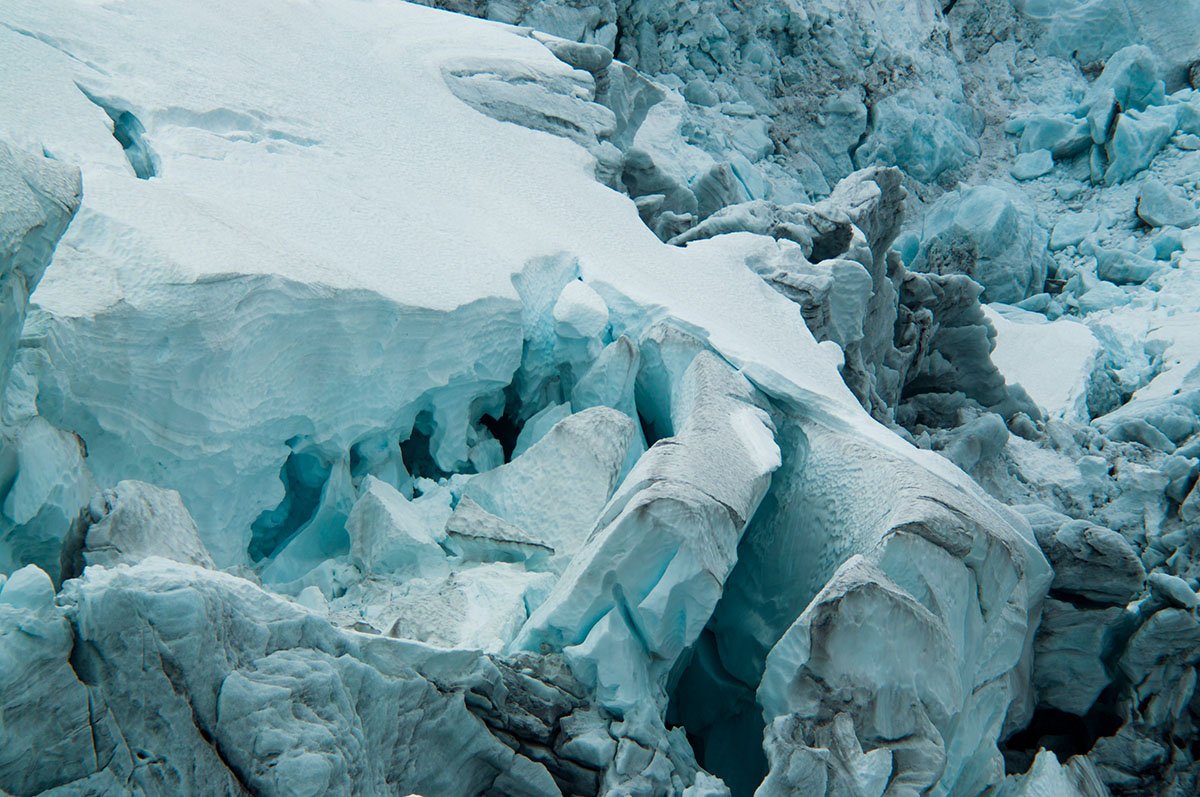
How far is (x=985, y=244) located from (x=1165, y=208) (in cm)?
146

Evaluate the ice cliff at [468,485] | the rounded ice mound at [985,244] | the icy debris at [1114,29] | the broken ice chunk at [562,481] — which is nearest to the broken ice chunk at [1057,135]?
the icy debris at [1114,29]

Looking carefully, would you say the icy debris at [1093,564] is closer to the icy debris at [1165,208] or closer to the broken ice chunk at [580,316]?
the broken ice chunk at [580,316]

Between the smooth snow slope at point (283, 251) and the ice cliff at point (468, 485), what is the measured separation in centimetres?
1

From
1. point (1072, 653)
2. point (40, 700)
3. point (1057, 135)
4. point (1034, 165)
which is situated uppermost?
point (40, 700)

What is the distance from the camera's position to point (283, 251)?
260 cm

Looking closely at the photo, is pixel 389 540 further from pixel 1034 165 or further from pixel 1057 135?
pixel 1057 135

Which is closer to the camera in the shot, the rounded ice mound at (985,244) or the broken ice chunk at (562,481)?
the broken ice chunk at (562,481)

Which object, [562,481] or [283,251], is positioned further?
[562,481]

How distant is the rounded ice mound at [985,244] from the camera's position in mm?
7145

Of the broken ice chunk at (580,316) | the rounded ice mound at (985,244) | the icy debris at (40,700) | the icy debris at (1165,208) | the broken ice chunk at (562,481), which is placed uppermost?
the icy debris at (40,700)

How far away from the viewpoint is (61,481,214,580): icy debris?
74.5 inches

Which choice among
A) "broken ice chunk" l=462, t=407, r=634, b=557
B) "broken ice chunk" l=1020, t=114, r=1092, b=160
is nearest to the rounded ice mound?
"broken ice chunk" l=1020, t=114, r=1092, b=160

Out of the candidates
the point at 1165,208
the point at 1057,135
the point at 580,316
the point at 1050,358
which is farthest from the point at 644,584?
the point at 1057,135

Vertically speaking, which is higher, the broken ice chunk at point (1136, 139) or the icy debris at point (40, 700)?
the icy debris at point (40, 700)
